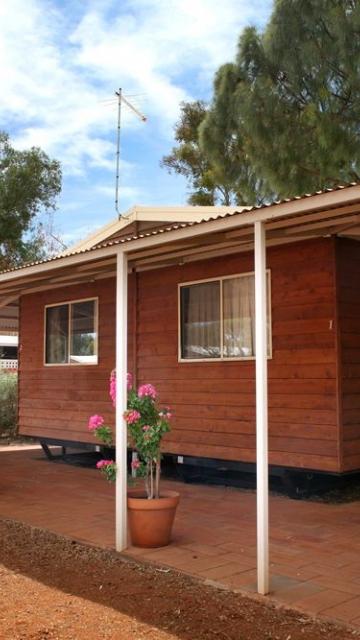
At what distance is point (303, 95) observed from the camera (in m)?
12.6

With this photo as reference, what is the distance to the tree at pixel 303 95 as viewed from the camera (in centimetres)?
1181

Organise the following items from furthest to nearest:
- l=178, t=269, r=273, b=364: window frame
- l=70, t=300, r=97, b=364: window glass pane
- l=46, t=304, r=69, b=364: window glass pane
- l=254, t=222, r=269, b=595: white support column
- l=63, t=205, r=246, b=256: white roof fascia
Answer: l=46, t=304, r=69, b=364: window glass pane → l=70, t=300, r=97, b=364: window glass pane → l=63, t=205, r=246, b=256: white roof fascia → l=178, t=269, r=273, b=364: window frame → l=254, t=222, r=269, b=595: white support column

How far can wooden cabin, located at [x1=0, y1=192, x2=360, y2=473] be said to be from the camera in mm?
6578

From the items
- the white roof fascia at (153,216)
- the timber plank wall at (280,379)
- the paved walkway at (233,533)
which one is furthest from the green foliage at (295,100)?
the paved walkway at (233,533)

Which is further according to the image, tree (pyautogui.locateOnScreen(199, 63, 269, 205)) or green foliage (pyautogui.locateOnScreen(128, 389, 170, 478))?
tree (pyautogui.locateOnScreen(199, 63, 269, 205))

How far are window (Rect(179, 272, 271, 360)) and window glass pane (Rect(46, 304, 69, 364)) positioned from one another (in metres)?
2.39

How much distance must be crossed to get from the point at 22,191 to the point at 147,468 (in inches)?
478

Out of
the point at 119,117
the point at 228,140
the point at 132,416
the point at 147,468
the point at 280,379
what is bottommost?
the point at 147,468

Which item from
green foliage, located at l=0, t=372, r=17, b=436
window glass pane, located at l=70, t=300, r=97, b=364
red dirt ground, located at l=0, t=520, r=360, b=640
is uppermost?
window glass pane, located at l=70, t=300, r=97, b=364

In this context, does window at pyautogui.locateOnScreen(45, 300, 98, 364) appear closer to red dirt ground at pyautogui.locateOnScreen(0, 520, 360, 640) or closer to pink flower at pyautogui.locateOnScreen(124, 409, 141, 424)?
pink flower at pyautogui.locateOnScreen(124, 409, 141, 424)

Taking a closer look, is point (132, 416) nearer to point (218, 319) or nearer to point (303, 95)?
point (218, 319)

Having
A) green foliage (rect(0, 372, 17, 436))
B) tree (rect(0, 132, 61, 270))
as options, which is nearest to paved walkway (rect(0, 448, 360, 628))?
green foliage (rect(0, 372, 17, 436))

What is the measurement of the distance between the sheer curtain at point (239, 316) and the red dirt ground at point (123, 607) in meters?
3.22

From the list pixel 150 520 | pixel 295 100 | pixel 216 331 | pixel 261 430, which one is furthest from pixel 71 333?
pixel 295 100
